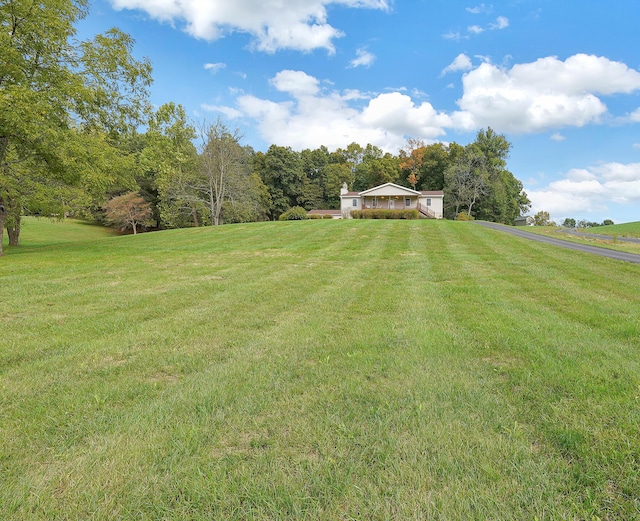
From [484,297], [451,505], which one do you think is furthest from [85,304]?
[484,297]

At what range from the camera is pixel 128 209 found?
116 ft

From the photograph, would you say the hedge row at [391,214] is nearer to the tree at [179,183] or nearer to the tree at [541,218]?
the tree at [179,183]

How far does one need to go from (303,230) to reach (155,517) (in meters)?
17.6

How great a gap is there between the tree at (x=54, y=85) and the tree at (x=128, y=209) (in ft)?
77.0

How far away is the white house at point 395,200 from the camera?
40.2 metres

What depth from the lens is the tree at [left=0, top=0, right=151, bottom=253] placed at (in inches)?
367

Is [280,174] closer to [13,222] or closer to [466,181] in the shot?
[466,181]

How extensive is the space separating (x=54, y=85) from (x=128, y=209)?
2775 cm

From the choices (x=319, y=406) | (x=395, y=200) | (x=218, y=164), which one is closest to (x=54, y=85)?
(x=319, y=406)

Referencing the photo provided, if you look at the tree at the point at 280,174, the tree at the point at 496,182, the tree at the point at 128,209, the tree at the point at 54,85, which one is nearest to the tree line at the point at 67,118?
the tree at the point at 54,85

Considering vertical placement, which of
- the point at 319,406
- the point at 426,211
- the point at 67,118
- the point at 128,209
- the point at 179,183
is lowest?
the point at 319,406

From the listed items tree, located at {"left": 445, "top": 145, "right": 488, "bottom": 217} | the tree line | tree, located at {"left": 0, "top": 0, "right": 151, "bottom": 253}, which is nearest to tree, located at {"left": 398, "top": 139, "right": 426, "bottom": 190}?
tree, located at {"left": 445, "top": 145, "right": 488, "bottom": 217}

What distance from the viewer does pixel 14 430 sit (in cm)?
219

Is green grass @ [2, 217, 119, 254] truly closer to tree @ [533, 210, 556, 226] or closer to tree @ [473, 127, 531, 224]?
tree @ [473, 127, 531, 224]
